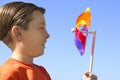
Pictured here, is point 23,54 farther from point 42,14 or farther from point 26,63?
point 42,14

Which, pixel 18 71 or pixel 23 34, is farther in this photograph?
pixel 23 34

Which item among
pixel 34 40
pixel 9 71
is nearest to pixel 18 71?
pixel 9 71

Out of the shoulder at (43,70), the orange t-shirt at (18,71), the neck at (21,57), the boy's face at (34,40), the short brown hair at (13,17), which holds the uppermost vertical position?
the short brown hair at (13,17)

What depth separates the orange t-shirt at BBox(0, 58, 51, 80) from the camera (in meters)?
2.28

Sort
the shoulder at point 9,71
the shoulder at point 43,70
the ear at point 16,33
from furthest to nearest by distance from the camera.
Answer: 1. the shoulder at point 43,70
2. the ear at point 16,33
3. the shoulder at point 9,71

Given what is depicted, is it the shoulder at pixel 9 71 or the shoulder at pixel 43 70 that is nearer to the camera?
the shoulder at pixel 9 71

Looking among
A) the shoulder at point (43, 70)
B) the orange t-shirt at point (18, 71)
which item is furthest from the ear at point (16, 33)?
the shoulder at point (43, 70)

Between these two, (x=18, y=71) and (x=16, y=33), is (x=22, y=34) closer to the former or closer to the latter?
(x=16, y=33)

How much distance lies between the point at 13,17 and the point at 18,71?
354 millimetres

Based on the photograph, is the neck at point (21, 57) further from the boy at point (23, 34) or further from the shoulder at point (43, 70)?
the shoulder at point (43, 70)

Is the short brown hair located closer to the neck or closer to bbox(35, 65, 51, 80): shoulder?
the neck

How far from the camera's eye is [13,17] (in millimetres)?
2443

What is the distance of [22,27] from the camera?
2484 millimetres

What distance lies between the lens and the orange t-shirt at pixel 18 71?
2281 mm
